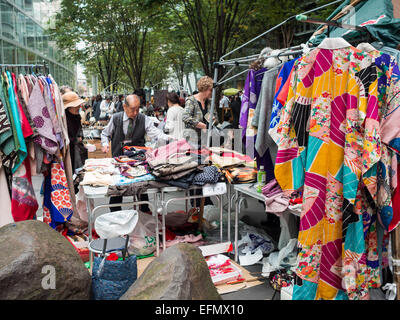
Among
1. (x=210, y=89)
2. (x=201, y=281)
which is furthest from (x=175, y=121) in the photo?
(x=201, y=281)

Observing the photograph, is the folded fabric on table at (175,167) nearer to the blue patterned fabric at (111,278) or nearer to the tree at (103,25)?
the blue patterned fabric at (111,278)

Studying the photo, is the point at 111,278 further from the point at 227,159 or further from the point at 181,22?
the point at 181,22

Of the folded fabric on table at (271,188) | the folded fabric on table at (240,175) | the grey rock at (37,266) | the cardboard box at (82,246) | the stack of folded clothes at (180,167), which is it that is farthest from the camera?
the cardboard box at (82,246)

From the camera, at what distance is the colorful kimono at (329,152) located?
8.89 feet

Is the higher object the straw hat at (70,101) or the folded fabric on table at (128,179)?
the straw hat at (70,101)

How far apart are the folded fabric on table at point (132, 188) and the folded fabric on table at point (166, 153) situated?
22 cm

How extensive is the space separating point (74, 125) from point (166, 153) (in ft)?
5.52

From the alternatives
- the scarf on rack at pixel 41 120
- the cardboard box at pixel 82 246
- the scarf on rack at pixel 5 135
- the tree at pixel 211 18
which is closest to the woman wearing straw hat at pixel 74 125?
the scarf on rack at pixel 41 120

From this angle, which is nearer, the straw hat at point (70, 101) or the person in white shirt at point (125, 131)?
the straw hat at point (70, 101)

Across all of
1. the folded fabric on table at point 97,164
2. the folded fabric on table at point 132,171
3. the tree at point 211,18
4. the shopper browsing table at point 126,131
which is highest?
the tree at point 211,18

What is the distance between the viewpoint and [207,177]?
423 cm

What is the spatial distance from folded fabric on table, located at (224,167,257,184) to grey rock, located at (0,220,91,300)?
6.75ft

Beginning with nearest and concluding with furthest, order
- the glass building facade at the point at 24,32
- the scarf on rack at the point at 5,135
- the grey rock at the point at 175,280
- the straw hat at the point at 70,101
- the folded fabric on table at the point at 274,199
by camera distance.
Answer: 1. the grey rock at the point at 175,280
2. the folded fabric on table at the point at 274,199
3. the scarf on rack at the point at 5,135
4. the straw hat at the point at 70,101
5. the glass building facade at the point at 24,32
